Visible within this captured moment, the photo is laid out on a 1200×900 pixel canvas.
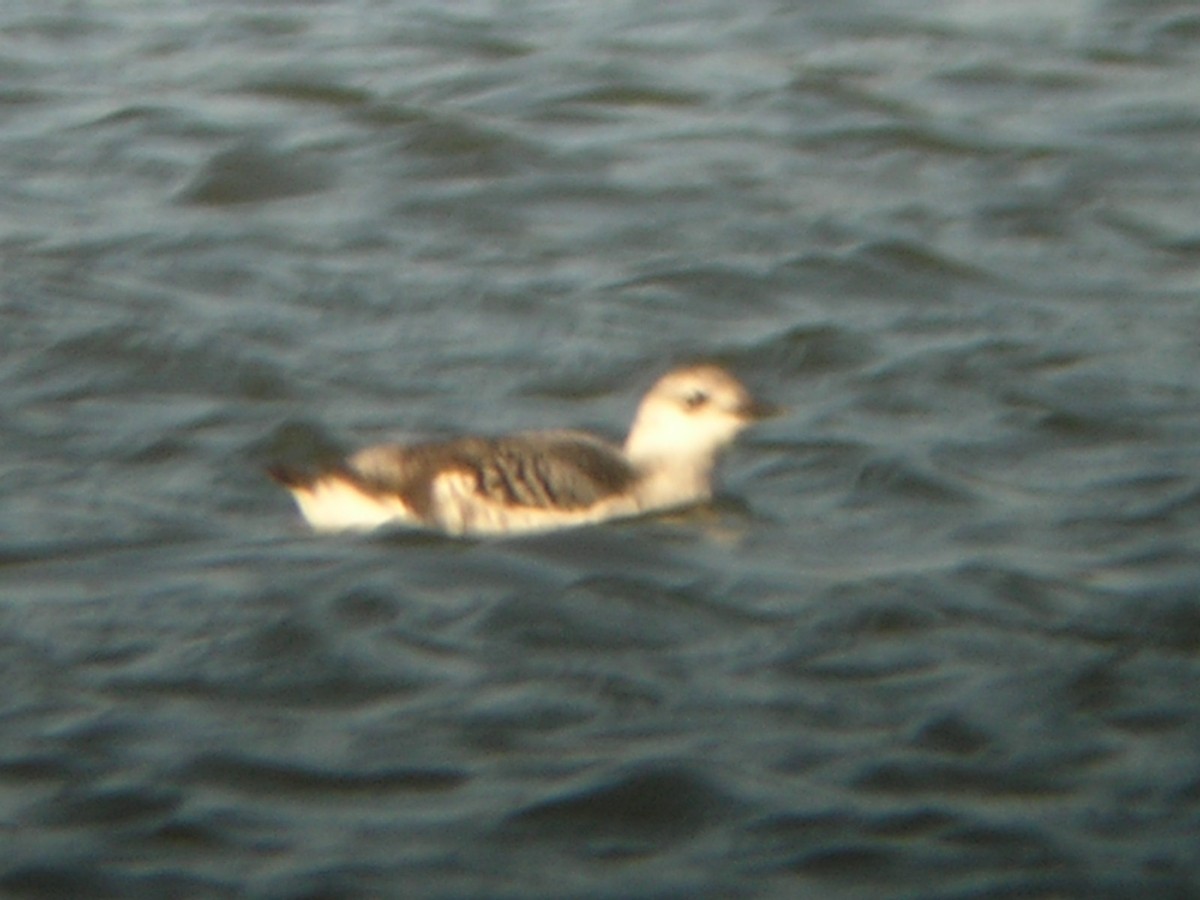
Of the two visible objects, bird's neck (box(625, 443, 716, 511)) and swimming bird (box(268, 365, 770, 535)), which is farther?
bird's neck (box(625, 443, 716, 511))

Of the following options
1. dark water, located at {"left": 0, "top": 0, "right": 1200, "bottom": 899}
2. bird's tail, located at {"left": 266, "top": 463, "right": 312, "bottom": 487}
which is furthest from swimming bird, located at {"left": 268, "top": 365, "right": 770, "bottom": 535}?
dark water, located at {"left": 0, "top": 0, "right": 1200, "bottom": 899}

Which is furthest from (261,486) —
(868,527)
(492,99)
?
(492,99)

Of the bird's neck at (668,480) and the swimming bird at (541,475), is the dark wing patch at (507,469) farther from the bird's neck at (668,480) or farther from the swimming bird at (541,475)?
the bird's neck at (668,480)

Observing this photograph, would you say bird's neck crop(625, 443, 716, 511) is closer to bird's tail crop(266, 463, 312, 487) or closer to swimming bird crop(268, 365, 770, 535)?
swimming bird crop(268, 365, 770, 535)

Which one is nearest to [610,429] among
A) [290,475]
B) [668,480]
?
[668,480]

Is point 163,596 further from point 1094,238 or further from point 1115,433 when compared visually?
point 1094,238

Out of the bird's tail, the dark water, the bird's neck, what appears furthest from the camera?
the bird's neck

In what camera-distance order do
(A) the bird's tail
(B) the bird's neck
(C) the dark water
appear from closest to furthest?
(C) the dark water → (A) the bird's tail → (B) the bird's neck

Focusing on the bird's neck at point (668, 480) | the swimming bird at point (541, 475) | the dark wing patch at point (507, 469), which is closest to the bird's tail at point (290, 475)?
the swimming bird at point (541, 475)
